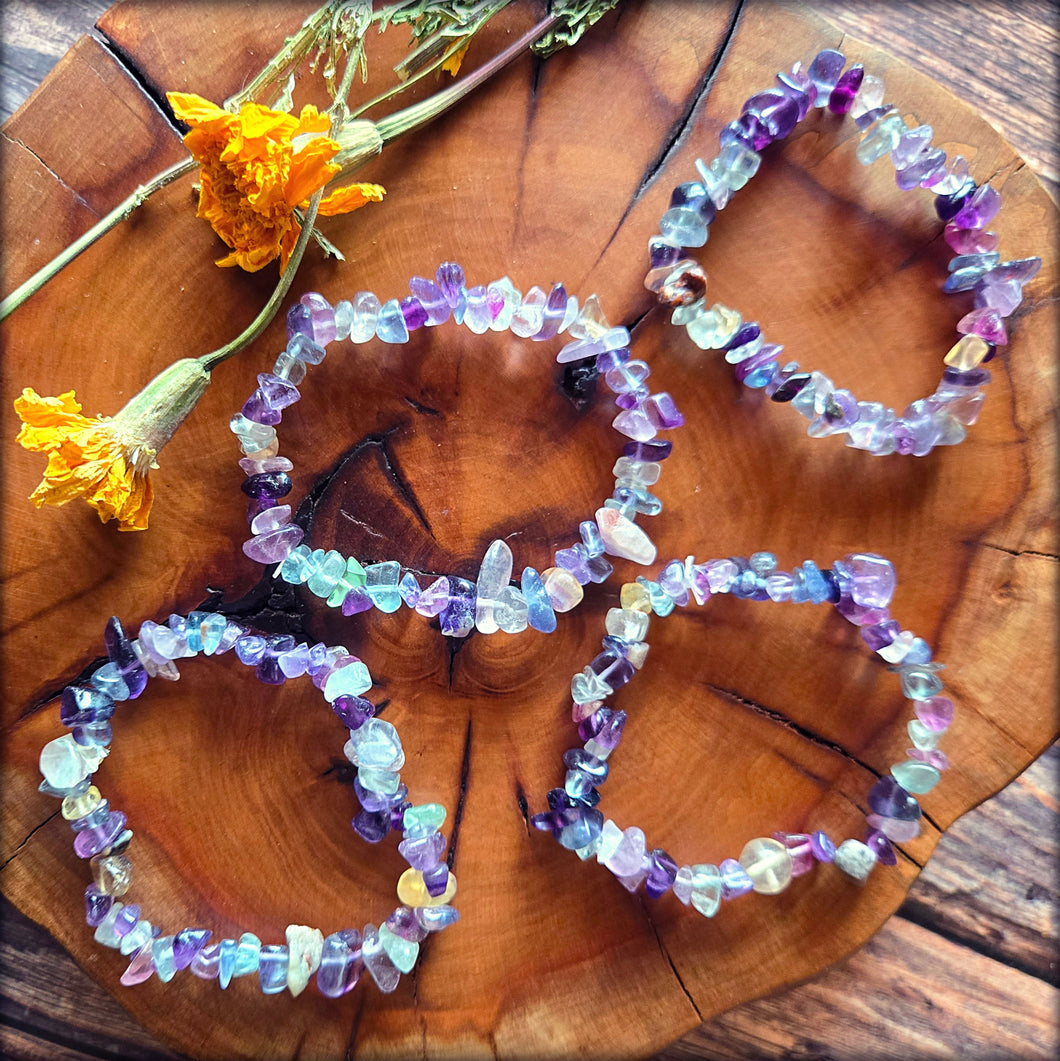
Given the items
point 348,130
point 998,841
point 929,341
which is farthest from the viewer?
point 998,841

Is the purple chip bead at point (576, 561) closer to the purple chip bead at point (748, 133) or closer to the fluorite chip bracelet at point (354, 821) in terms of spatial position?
the fluorite chip bracelet at point (354, 821)

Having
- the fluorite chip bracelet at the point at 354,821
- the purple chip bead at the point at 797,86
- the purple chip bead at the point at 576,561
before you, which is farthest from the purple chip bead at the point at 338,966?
the purple chip bead at the point at 797,86

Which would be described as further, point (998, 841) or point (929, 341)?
point (998, 841)

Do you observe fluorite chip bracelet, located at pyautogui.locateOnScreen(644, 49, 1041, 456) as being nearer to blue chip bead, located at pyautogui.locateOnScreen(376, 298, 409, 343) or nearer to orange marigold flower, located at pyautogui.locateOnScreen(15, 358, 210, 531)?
blue chip bead, located at pyautogui.locateOnScreen(376, 298, 409, 343)

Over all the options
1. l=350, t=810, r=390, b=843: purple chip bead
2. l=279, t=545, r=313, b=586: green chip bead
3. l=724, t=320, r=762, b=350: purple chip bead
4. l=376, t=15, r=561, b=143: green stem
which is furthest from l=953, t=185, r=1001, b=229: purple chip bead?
l=350, t=810, r=390, b=843: purple chip bead

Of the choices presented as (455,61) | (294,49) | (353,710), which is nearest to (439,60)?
(455,61)

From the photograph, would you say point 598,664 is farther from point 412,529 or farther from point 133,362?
point 133,362

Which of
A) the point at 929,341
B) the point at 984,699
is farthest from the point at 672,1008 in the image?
the point at 929,341

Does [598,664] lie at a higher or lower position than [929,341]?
lower
